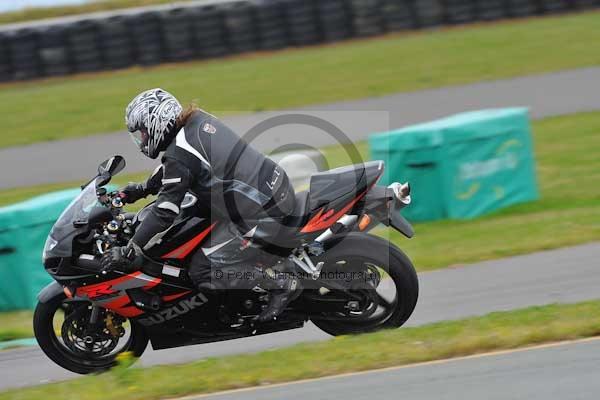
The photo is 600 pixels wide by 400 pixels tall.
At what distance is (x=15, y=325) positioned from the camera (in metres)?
7.67

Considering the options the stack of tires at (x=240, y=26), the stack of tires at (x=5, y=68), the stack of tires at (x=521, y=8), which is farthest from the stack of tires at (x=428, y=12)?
the stack of tires at (x=5, y=68)

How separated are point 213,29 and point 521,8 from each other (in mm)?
8167

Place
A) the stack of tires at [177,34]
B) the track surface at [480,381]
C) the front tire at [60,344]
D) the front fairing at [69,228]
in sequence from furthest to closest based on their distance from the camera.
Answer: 1. the stack of tires at [177,34]
2. the front tire at [60,344]
3. the front fairing at [69,228]
4. the track surface at [480,381]

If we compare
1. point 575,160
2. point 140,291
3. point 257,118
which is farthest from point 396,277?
point 257,118

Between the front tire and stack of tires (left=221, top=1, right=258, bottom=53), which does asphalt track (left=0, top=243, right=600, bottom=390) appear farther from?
stack of tires (left=221, top=1, right=258, bottom=53)

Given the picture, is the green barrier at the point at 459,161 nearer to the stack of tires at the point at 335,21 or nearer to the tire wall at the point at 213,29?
the tire wall at the point at 213,29

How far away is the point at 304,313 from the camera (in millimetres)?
6117

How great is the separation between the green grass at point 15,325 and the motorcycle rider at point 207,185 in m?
2.04

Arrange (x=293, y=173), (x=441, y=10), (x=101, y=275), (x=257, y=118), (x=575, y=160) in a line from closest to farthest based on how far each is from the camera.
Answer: (x=101, y=275) → (x=293, y=173) → (x=575, y=160) → (x=257, y=118) → (x=441, y=10)

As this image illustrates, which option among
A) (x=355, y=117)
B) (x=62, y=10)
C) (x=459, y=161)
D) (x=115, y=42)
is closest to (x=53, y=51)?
(x=115, y=42)

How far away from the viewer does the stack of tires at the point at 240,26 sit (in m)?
21.6

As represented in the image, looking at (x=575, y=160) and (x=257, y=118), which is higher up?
(x=257, y=118)

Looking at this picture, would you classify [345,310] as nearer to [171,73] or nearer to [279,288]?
[279,288]

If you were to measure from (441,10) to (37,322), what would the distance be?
1881 centimetres
